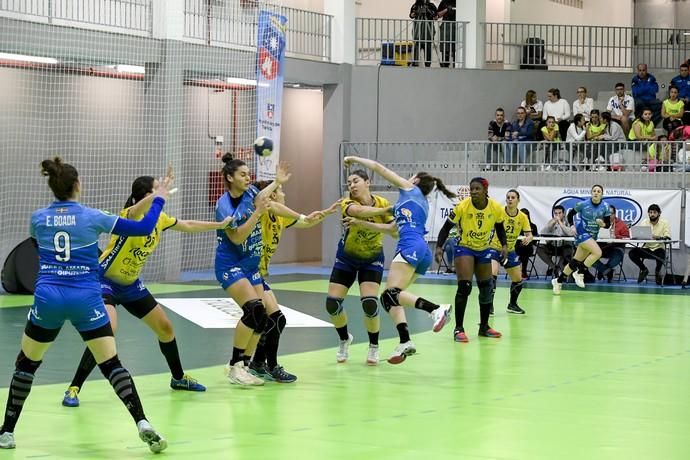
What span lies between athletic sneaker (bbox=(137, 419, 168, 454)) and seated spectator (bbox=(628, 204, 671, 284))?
1839cm

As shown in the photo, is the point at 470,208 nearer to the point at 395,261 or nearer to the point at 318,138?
the point at 395,261

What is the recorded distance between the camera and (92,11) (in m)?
23.0

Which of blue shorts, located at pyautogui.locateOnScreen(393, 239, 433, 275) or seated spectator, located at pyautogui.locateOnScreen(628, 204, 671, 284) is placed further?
seated spectator, located at pyautogui.locateOnScreen(628, 204, 671, 284)

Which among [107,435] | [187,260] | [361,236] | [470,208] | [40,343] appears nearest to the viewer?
[40,343]

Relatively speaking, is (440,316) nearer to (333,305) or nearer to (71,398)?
(333,305)

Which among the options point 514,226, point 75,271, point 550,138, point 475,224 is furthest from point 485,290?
point 550,138

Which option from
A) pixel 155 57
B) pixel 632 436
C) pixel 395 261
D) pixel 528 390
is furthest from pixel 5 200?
pixel 632 436

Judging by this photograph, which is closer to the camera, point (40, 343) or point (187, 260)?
point (40, 343)

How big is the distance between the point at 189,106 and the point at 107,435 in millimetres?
18288

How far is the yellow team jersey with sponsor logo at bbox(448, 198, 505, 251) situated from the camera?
14.5 m

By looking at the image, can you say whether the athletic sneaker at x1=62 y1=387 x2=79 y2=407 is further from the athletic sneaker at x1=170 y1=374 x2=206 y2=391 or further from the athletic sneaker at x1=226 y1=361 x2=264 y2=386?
the athletic sneaker at x1=226 y1=361 x2=264 y2=386

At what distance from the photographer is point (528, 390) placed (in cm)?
1081

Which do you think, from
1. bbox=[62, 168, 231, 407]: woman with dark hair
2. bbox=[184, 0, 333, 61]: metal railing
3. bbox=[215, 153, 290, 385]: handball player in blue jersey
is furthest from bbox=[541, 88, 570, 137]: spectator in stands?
bbox=[62, 168, 231, 407]: woman with dark hair

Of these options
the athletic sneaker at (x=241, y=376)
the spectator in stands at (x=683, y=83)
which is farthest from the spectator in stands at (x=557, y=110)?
the athletic sneaker at (x=241, y=376)
